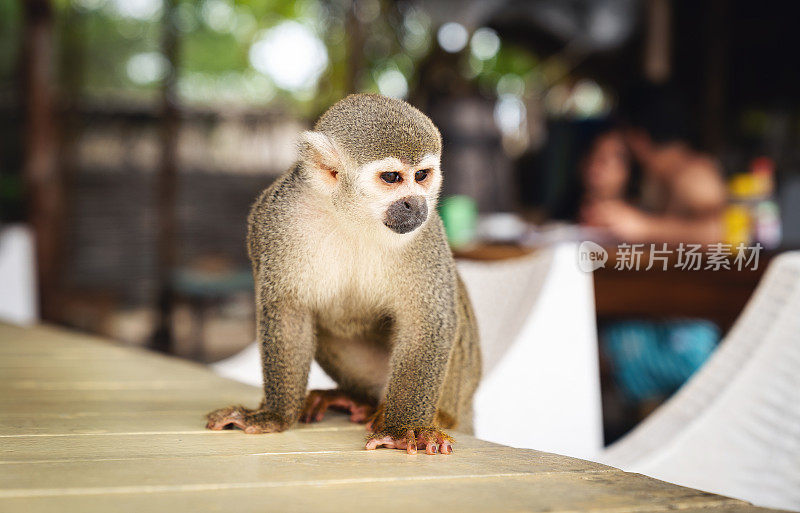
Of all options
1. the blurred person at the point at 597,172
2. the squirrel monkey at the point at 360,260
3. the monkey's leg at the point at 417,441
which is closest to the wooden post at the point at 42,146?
the blurred person at the point at 597,172

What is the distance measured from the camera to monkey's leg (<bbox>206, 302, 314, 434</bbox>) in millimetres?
1396

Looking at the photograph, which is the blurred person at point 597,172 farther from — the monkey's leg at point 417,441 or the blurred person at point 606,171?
the monkey's leg at point 417,441

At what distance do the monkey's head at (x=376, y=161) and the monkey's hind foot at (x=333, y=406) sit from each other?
1.34ft

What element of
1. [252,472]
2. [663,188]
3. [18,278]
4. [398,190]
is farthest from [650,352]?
[18,278]

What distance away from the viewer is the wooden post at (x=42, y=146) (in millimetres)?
4375

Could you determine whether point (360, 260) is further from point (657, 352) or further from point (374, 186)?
point (657, 352)

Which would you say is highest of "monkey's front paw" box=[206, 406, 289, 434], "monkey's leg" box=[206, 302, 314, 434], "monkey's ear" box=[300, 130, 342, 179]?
"monkey's ear" box=[300, 130, 342, 179]

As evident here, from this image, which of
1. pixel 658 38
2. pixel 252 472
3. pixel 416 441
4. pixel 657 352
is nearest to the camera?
pixel 252 472

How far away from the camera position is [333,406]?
65.4 inches

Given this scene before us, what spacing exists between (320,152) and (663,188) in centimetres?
359

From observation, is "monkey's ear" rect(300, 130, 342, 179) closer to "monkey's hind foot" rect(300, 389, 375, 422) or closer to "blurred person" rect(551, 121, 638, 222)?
"monkey's hind foot" rect(300, 389, 375, 422)

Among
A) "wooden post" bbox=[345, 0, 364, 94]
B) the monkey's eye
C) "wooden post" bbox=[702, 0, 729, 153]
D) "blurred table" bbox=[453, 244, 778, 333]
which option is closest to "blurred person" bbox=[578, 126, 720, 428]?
"blurred table" bbox=[453, 244, 778, 333]

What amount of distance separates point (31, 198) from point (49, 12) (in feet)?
3.61

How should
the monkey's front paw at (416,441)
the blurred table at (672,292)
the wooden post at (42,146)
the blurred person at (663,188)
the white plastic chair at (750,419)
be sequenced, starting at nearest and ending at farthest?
the monkey's front paw at (416,441)
the white plastic chair at (750,419)
the blurred table at (672,292)
the blurred person at (663,188)
the wooden post at (42,146)
